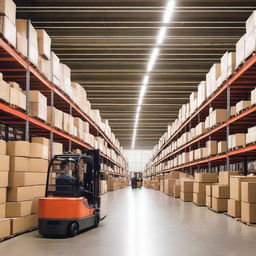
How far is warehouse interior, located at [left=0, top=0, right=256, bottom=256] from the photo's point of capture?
21.8 feet

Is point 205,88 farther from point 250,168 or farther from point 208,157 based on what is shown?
point 250,168

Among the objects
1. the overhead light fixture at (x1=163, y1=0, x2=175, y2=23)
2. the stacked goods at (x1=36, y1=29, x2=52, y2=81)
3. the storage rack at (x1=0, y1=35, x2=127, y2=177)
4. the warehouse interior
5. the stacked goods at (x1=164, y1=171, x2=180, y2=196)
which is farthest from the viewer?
the stacked goods at (x1=164, y1=171, x2=180, y2=196)

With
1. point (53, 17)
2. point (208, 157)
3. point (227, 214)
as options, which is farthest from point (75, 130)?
point (227, 214)

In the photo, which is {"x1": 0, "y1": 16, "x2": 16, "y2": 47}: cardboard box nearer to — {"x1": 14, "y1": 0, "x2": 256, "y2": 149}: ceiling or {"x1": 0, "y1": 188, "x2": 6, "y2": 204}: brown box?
{"x1": 0, "y1": 188, "x2": 6, "y2": 204}: brown box

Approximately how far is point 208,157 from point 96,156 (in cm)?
538

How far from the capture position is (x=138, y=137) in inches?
1463

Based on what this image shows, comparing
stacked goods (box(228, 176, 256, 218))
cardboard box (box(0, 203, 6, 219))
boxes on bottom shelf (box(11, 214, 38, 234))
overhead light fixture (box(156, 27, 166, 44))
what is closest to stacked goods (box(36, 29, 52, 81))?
boxes on bottom shelf (box(11, 214, 38, 234))

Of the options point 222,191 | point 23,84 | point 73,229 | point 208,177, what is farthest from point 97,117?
point 73,229

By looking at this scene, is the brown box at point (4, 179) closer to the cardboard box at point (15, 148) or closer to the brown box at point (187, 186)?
the cardboard box at point (15, 148)

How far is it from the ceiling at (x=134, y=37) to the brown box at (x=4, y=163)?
4734mm

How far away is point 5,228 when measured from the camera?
6.36 m

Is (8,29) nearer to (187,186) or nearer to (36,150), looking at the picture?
(36,150)

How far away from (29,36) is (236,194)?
544 cm

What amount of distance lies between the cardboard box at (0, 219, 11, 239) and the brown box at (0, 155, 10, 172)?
809 millimetres
